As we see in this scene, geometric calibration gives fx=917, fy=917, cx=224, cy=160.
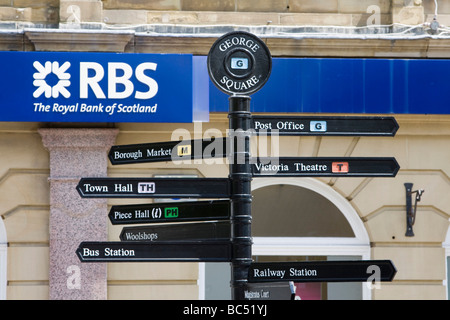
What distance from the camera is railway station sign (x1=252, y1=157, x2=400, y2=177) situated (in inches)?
261

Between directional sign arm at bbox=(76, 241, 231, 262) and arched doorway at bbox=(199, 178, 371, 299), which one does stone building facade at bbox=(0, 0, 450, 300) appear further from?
directional sign arm at bbox=(76, 241, 231, 262)

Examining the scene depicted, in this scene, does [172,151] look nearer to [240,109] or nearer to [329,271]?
[240,109]

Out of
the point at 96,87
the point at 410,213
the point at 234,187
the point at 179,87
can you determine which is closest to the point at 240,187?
the point at 234,187

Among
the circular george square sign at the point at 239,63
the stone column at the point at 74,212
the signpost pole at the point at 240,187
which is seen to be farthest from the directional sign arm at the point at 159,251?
the stone column at the point at 74,212

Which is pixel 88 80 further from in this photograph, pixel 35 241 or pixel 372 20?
pixel 372 20

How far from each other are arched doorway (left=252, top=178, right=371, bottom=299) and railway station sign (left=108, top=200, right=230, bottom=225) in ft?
14.0

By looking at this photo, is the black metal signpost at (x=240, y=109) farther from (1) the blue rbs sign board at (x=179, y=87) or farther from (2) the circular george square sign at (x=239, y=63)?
(1) the blue rbs sign board at (x=179, y=87)

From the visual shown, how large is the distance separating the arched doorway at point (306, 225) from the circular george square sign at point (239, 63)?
4.86m

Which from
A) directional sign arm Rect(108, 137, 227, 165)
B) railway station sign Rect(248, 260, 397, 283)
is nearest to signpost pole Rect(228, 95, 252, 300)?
directional sign arm Rect(108, 137, 227, 165)

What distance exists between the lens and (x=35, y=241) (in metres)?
10.7

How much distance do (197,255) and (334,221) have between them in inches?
195

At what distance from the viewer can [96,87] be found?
10.5 meters

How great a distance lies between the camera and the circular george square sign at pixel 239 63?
6.21 m
